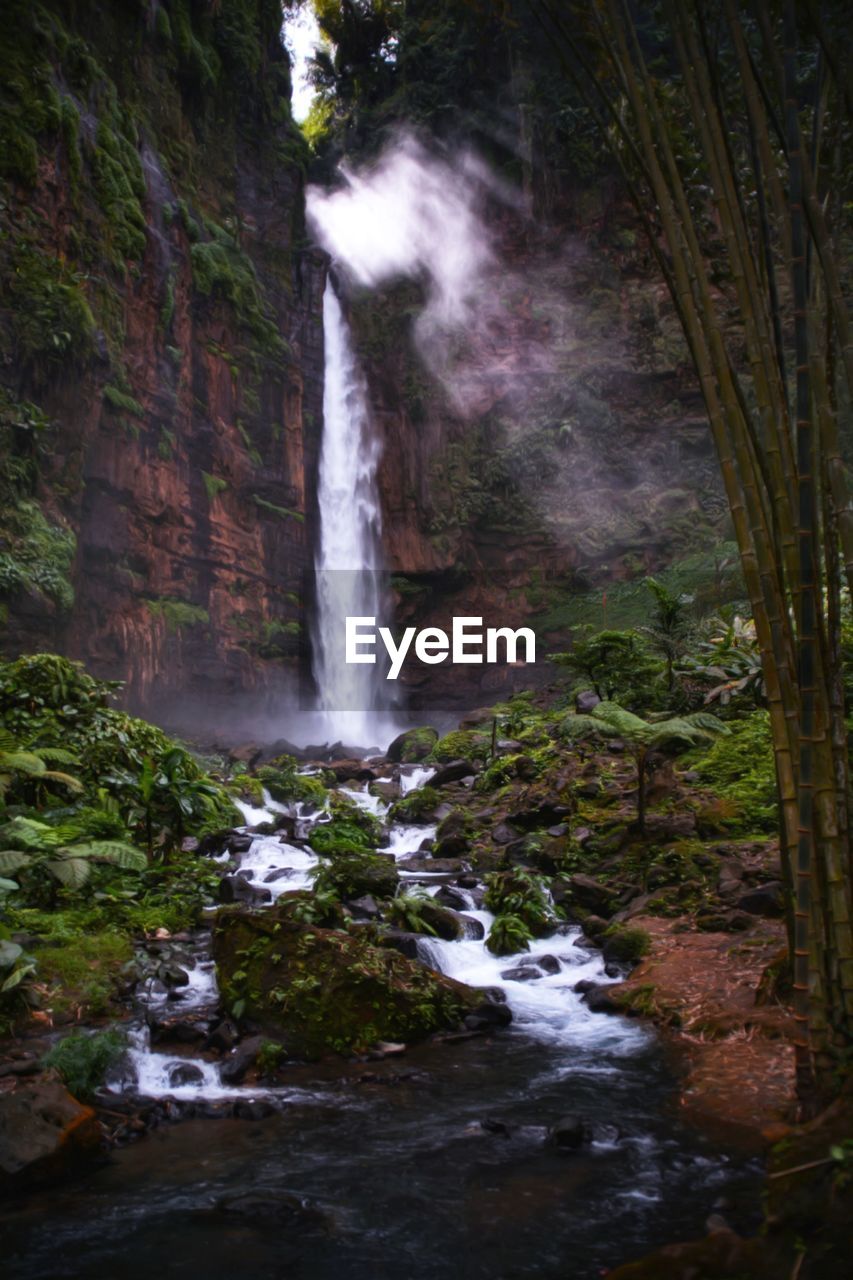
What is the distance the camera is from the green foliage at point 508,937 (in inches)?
259

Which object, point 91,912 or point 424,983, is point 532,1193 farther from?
point 91,912

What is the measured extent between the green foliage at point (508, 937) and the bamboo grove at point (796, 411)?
374 cm


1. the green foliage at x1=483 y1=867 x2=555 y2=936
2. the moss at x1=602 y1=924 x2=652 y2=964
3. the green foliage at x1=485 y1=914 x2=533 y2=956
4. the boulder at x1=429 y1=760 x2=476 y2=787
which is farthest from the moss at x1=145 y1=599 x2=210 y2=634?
the moss at x1=602 y1=924 x2=652 y2=964

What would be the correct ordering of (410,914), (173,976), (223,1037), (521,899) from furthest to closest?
(521,899) < (410,914) < (173,976) < (223,1037)

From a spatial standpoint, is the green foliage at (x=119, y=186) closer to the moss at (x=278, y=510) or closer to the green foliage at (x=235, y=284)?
the green foliage at (x=235, y=284)

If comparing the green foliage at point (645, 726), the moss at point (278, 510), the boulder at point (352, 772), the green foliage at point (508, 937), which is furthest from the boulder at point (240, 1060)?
the moss at point (278, 510)

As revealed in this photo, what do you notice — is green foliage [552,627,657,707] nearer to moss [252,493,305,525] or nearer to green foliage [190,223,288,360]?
moss [252,493,305,525]

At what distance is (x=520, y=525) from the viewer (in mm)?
29250

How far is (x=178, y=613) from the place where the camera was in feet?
72.5

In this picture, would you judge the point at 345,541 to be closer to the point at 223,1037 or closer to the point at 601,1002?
the point at 601,1002

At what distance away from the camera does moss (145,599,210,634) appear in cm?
2139

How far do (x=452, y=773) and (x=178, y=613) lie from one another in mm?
11258

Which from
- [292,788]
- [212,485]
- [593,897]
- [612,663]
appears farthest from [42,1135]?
[212,485]

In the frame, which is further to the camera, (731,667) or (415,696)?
(415,696)
